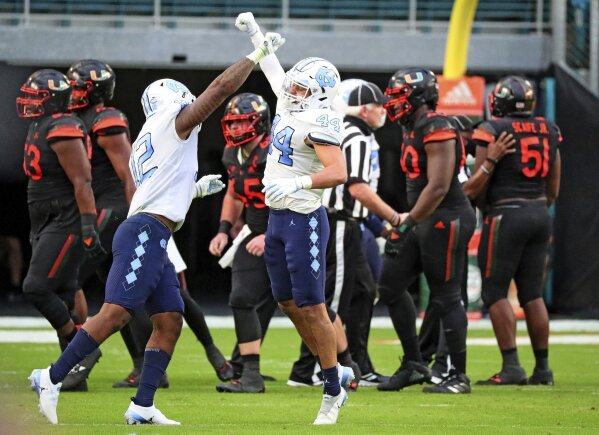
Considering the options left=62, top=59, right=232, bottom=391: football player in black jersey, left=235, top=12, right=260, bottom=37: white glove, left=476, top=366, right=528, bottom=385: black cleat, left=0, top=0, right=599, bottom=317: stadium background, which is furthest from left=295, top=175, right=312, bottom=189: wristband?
left=0, top=0, right=599, bottom=317: stadium background

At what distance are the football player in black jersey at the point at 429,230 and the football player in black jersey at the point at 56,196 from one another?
6.03 ft

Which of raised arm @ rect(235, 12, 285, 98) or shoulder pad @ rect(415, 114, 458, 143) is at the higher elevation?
raised arm @ rect(235, 12, 285, 98)

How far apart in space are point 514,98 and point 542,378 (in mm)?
1855

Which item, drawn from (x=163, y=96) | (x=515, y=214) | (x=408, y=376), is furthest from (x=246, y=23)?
(x=515, y=214)

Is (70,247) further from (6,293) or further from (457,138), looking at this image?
(6,293)

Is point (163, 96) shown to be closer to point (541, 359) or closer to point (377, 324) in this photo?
point (541, 359)

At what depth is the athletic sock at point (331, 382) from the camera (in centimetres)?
614

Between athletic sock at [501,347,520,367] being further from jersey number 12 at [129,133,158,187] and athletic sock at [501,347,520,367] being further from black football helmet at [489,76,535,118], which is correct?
jersey number 12 at [129,133,158,187]

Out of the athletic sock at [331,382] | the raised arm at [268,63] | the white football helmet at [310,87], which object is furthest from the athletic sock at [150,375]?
the raised arm at [268,63]

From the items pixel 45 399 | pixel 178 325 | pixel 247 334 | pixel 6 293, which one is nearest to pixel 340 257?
pixel 247 334

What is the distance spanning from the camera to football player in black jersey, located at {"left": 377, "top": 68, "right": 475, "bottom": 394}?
25.4 ft

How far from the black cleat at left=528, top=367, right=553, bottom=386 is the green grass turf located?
0.28 feet

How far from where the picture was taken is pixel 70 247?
25.4 feet

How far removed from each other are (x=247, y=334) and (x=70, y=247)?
3.92 ft
